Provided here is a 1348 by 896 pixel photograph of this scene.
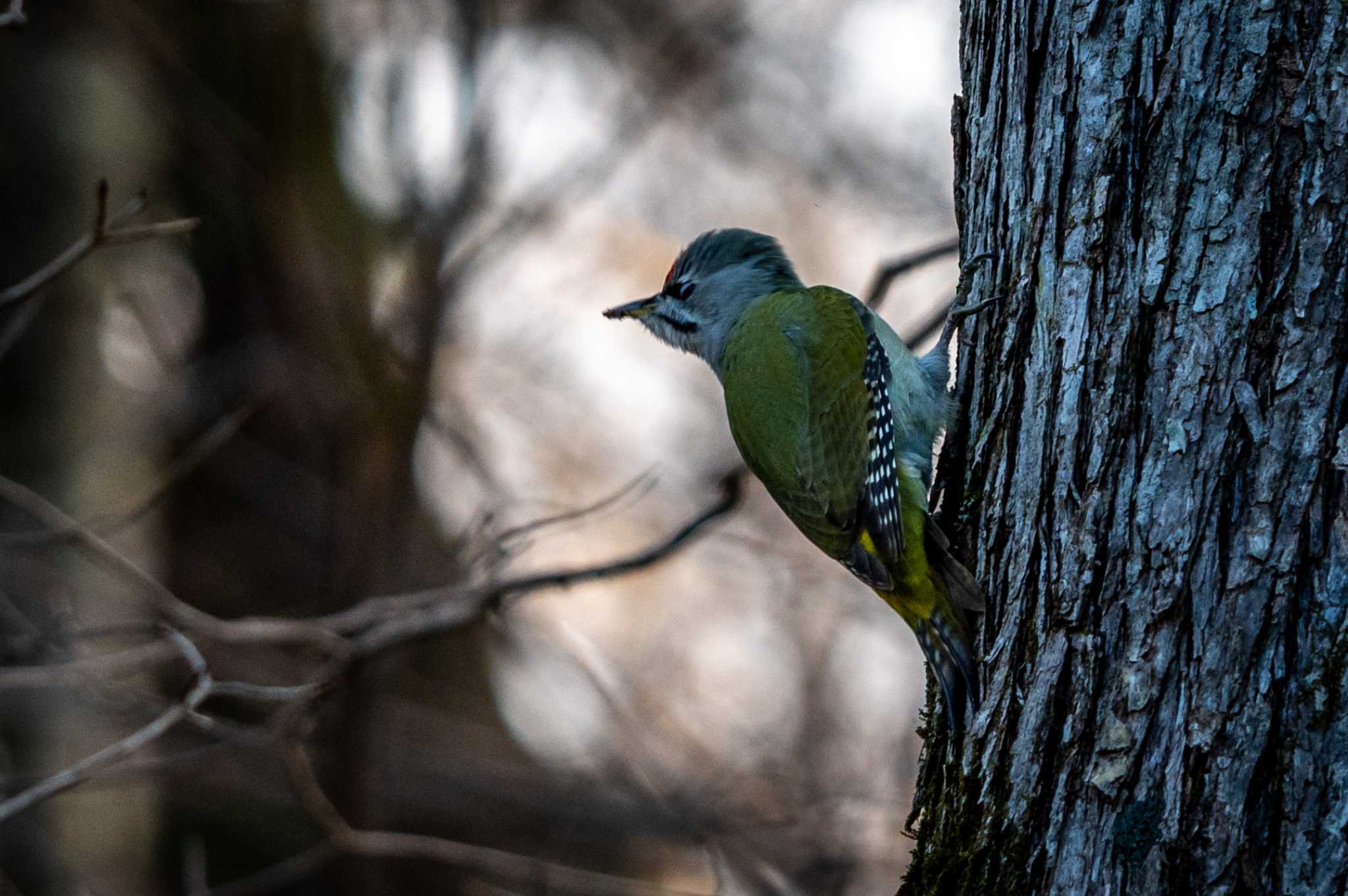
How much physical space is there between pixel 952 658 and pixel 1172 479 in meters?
0.74

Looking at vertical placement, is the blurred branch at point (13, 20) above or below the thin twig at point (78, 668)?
above

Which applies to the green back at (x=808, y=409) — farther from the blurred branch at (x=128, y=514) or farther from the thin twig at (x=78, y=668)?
the thin twig at (x=78, y=668)

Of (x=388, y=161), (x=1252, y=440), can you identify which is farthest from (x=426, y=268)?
(x=1252, y=440)

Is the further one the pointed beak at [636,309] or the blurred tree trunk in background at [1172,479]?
the pointed beak at [636,309]

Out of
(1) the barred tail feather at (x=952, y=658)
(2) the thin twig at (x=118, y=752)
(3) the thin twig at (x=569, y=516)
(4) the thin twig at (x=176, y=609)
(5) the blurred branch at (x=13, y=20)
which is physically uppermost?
(3) the thin twig at (x=569, y=516)

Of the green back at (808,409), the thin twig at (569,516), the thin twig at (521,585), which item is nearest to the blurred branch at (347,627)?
the thin twig at (521,585)

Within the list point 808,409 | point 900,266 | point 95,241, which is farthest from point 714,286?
point 95,241

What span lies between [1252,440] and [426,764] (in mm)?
6755

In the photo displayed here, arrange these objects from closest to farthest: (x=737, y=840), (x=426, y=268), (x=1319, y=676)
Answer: (x=1319, y=676) < (x=426, y=268) < (x=737, y=840)

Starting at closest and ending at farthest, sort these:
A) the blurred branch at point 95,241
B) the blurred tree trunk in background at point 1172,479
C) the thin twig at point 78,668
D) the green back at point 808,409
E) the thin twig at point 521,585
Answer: the blurred tree trunk in background at point 1172,479, the blurred branch at point 95,241, the green back at point 808,409, the thin twig at point 78,668, the thin twig at point 521,585

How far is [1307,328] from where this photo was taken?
1980mm

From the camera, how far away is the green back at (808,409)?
3.46 m

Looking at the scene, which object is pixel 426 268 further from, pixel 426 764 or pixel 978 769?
pixel 978 769

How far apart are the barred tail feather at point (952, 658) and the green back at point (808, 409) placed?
0.55 metres
